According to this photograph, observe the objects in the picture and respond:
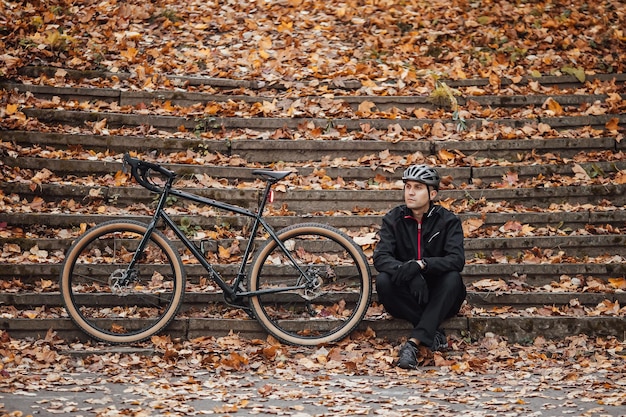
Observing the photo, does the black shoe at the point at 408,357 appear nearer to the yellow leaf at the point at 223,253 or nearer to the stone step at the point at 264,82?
the yellow leaf at the point at 223,253

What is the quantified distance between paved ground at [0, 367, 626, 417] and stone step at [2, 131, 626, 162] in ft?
A: 10.0

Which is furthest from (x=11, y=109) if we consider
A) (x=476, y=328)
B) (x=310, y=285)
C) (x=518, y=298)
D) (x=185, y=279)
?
(x=518, y=298)

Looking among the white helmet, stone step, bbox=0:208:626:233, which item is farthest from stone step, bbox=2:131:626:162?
the white helmet

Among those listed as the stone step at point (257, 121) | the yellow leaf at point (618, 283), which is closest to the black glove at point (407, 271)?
the yellow leaf at point (618, 283)

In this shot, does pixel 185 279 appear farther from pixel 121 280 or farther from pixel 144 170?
pixel 144 170

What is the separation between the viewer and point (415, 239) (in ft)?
20.5

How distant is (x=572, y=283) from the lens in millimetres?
6680

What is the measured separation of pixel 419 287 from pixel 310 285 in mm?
914

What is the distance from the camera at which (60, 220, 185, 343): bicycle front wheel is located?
19.9 ft

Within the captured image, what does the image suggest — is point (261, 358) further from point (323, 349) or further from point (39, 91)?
point (39, 91)

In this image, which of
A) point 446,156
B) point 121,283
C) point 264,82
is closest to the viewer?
point 121,283

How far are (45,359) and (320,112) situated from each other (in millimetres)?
4252

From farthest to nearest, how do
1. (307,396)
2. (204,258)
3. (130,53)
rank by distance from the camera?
(130,53) → (204,258) → (307,396)

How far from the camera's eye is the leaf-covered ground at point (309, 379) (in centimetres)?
482
